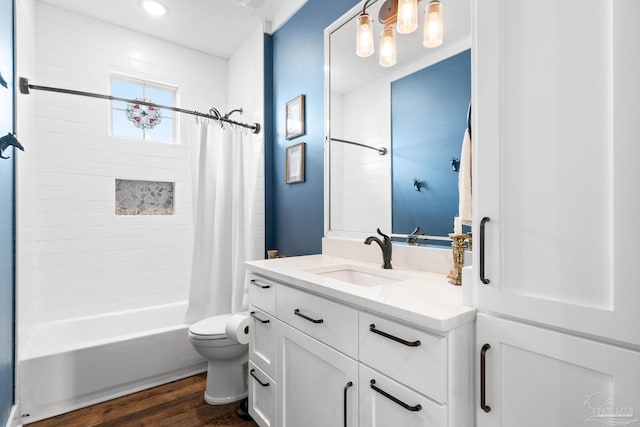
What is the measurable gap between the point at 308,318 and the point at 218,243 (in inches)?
55.1

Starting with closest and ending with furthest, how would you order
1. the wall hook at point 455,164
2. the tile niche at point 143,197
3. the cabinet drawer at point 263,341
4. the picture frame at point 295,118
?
the wall hook at point 455,164 → the cabinet drawer at point 263,341 → the picture frame at point 295,118 → the tile niche at point 143,197

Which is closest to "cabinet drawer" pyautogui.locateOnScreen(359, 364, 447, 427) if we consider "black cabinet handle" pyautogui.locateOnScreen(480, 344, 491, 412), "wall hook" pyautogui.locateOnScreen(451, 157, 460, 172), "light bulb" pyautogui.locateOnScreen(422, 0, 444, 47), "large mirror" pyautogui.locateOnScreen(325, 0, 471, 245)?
"black cabinet handle" pyautogui.locateOnScreen(480, 344, 491, 412)

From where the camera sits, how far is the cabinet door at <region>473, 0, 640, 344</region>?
2.03 ft

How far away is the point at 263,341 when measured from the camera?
5.14 feet

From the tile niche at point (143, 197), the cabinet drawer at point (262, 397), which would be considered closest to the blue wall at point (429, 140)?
the cabinet drawer at point (262, 397)

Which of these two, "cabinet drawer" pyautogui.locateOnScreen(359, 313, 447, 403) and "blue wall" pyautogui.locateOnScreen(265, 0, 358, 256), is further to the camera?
"blue wall" pyautogui.locateOnScreen(265, 0, 358, 256)

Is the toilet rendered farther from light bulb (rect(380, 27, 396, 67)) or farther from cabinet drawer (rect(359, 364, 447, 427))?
light bulb (rect(380, 27, 396, 67))

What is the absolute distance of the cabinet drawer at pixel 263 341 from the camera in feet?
4.85

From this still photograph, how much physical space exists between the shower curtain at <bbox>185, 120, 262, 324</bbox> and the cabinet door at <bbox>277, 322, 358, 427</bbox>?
99 cm

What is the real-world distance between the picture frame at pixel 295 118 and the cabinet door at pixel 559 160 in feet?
5.15

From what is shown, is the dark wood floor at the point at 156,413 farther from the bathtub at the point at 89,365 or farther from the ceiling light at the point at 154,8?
the ceiling light at the point at 154,8

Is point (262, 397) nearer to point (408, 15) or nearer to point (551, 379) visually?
point (551, 379)

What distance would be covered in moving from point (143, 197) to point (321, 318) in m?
2.40

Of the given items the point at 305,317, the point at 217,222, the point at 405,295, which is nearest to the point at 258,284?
the point at 305,317
